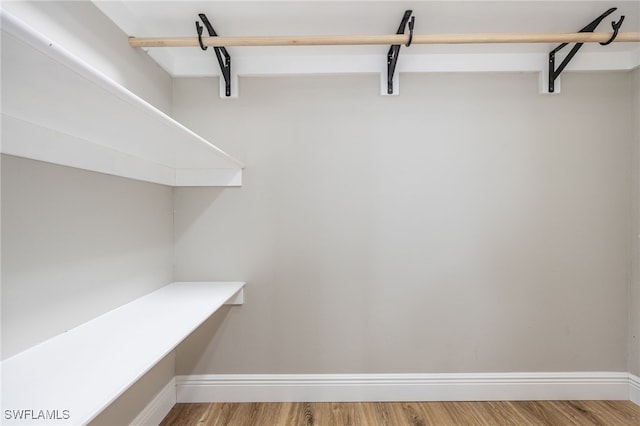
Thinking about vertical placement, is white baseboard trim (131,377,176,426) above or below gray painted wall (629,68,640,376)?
below

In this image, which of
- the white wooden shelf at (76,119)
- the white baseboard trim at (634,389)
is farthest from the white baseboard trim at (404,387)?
the white wooden shelf at (76,119)

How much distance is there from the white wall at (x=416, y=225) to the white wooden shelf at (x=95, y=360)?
0.60m

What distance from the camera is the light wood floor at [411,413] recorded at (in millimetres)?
1588

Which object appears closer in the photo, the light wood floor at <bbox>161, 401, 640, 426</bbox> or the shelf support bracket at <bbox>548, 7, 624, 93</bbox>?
the shelf support bracket at <bbox>548, 7, 624, 93</bbox>

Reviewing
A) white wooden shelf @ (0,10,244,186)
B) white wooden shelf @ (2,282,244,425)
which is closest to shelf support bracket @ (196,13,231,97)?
white wooden shelf @ (0,10,244,186)

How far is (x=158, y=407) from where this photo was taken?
5.20 feet

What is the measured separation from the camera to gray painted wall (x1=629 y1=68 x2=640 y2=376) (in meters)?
1.73

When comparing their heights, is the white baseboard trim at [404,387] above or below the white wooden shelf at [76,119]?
below

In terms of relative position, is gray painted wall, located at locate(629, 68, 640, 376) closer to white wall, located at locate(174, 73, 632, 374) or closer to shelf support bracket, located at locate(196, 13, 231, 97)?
white wall, located at locate(174, 73, 632, 374)

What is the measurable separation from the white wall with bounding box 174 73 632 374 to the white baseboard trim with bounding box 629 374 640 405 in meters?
0.08

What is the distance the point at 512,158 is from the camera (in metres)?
1.78

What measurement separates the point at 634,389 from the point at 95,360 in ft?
8.36

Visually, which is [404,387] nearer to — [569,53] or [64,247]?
[64,247]

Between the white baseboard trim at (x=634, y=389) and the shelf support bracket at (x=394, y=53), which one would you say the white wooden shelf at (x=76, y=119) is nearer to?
the shelf support bracket at (x=394, y=53)
